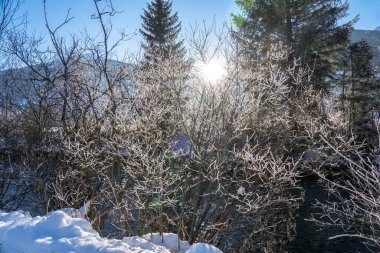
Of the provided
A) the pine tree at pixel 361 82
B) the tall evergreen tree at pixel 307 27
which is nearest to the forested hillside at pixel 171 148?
the tall evergreen tree at pixel 307 27

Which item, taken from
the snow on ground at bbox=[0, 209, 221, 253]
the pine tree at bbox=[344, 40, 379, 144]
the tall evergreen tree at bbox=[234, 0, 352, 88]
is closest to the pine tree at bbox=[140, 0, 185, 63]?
the tall evergreen tree at bbox=[234, 0, 352, 88]

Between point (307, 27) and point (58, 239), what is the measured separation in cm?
1896

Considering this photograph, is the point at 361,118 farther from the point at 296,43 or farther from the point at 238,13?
the point at 238,13

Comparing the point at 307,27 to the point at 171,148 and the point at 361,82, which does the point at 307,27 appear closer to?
the point at 361,82

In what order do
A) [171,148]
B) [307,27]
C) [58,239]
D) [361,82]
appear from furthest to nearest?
[361,82]
[307,27]
[171,148]
[58,239]

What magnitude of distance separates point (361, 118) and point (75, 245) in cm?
2159

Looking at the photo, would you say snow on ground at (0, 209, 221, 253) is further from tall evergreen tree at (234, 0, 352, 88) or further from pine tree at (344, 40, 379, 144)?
pine tree at (344, 40, 379, 144)

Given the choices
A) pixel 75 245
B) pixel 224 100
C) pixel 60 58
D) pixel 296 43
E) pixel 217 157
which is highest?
pixel 296 43

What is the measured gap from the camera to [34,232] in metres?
5.22

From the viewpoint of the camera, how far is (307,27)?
20109mm

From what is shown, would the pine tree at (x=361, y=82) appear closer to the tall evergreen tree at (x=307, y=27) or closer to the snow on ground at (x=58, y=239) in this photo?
the tall evergreen tree at (x=307, y=27)

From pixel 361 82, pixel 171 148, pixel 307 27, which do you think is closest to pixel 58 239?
pixel 171 148

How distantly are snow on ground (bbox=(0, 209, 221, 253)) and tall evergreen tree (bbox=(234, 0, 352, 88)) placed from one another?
17.0 meters

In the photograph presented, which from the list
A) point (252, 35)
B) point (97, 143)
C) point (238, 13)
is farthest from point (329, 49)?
point (97, 143)
